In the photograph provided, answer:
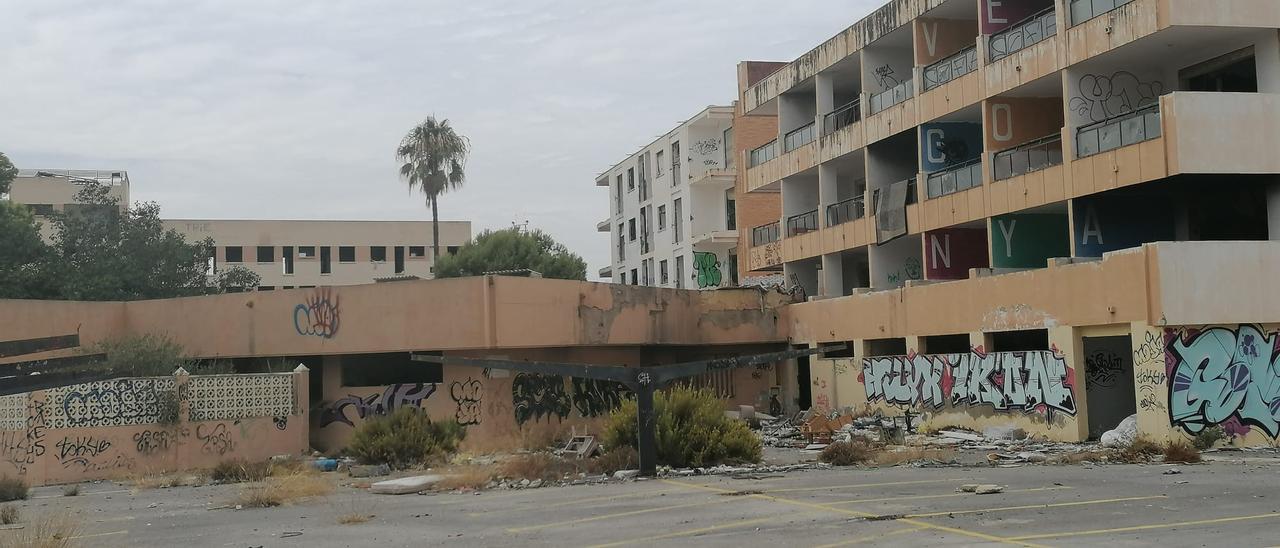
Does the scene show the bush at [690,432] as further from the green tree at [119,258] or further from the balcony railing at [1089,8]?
the green tree at [119,258]

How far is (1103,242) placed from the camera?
31219 millimetres

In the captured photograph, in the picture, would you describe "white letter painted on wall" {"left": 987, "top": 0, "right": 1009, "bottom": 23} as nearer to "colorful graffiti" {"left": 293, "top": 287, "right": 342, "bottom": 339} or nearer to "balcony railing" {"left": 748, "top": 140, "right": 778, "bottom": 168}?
"balcony railing" {"left": 748, "top": 140, "right": 778, "bottom": 168}

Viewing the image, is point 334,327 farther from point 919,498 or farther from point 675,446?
point 919,498

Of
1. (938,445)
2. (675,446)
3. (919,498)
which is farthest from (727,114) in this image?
(919,498)

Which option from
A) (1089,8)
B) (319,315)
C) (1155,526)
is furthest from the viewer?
(319,315)

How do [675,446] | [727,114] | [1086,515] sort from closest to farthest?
[1086,515], [675,446], [727,114]

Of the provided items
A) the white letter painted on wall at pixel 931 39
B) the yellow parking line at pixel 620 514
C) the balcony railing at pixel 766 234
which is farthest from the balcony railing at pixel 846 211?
the yellow parking line at pixel 620 514

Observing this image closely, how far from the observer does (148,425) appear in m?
29.4

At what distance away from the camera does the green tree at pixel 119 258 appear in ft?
190

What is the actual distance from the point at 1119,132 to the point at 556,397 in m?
17.4

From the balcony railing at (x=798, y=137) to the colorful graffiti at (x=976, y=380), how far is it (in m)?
11.2

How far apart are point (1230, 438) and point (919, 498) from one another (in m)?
11.6

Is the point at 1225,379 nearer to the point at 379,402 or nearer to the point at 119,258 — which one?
the point at 379,402

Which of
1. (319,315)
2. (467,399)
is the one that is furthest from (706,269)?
(319,315)
